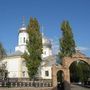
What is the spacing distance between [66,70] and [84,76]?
63.5 feet

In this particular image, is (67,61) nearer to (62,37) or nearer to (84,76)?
(62,37)

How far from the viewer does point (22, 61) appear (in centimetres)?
6112

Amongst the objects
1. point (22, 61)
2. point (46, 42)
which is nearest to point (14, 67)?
point (22, 61)

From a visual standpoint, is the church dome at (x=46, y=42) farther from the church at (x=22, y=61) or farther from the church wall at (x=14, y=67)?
the church wall at (x=14, y=67)

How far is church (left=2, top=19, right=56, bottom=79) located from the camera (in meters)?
61.7

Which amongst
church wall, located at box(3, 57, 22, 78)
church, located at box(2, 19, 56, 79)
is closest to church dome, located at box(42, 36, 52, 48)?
church, located at box(2, 19, 56, 79)

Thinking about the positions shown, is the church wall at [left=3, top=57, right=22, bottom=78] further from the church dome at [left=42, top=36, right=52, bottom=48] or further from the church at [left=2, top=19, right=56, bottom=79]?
the church dome at [left=42, top=36, right=52, bottom=48]

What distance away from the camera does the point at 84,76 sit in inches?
2152

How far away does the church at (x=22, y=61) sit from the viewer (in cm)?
6169

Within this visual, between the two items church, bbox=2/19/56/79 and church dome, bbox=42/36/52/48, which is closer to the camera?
church, bbox=2/19/56/79

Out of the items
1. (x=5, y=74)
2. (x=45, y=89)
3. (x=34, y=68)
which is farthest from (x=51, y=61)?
(x=45, y=89)

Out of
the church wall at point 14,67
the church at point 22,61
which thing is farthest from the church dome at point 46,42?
the church wall at point 14,67

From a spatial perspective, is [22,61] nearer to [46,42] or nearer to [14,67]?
[14,67]

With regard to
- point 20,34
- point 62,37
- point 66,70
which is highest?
point 20,34
